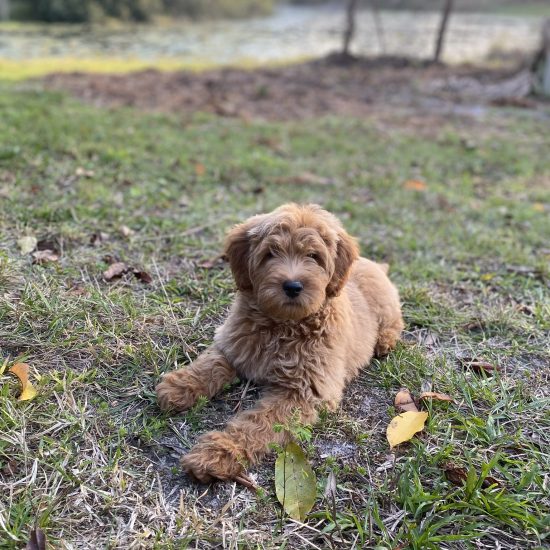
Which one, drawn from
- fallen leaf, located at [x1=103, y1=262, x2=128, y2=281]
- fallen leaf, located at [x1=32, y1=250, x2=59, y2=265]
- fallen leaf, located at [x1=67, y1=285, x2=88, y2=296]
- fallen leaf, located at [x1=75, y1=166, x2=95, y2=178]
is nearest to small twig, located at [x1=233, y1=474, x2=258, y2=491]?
fallen leaf, located at [x1=67, y1=285, x2=88, y2=296]

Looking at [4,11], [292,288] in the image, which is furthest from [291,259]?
[4,11]

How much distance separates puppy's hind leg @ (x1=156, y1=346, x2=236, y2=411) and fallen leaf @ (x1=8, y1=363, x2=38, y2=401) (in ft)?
2.29

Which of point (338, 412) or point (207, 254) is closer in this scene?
point (338, 412)

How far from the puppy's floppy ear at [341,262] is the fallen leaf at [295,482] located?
1044 millimetres

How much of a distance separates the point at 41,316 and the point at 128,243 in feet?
5.13

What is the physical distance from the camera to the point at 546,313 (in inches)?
180

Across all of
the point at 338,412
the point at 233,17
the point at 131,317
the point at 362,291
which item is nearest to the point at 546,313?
the point at 362,291

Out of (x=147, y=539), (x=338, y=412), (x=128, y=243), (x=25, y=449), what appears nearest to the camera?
(x=147, y=539)

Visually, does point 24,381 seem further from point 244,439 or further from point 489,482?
point 489,482

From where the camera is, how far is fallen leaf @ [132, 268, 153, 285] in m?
4.56

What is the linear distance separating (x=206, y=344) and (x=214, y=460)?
1222 mm

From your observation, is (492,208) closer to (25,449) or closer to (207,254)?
(207,254)

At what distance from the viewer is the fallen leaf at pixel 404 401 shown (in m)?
3.41

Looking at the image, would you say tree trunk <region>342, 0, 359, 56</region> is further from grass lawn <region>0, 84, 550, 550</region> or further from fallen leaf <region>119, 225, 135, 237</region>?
fallen leaf <region>119, 225, 135, 237</region>
